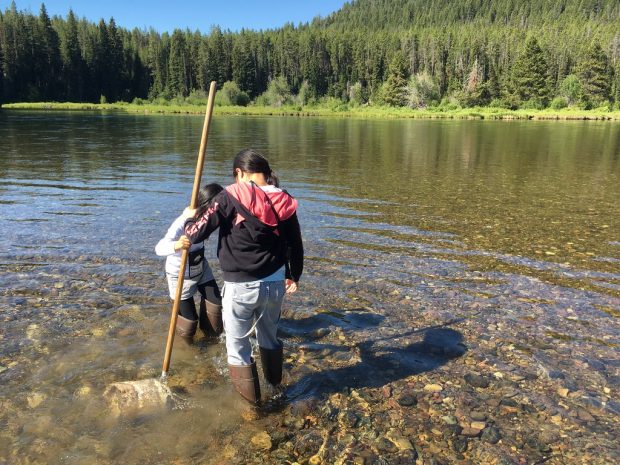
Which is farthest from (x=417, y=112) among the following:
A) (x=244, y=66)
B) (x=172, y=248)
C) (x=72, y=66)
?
(x=72, y=66)

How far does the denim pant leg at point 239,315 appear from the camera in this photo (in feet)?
15.7

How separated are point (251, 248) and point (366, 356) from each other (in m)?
3.00

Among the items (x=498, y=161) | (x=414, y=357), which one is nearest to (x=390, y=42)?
(x=498, y=161)

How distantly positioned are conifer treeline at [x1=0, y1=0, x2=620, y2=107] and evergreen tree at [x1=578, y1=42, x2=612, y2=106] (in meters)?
0.25

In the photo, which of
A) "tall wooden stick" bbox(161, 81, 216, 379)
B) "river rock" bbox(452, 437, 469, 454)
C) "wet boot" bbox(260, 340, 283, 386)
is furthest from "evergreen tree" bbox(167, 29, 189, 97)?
"river rock" bbox(452, 437, 469, 454)

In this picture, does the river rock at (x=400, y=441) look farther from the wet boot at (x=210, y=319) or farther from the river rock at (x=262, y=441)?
the wet boot at (x=210, y=319)

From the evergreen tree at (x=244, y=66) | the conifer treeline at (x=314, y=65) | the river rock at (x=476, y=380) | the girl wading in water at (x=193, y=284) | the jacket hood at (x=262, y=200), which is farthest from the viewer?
the evergreen tree at (x=244, y=66)

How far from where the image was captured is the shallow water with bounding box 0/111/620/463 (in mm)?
5289

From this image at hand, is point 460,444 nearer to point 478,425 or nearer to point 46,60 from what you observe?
point 478,425

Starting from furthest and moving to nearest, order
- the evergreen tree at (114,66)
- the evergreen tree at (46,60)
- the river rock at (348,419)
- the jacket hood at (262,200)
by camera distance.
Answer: the evergreen tree at (114,66), the evergreen tree at (46,60), the river rock at (348,419), the jacket hood at (262,200)

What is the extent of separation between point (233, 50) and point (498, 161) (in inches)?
6442

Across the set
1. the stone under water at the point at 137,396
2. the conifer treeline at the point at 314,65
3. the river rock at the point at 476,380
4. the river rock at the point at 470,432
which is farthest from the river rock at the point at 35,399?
the conifer treeline at the point at 314,65

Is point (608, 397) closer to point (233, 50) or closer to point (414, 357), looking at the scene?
point (414, 357)

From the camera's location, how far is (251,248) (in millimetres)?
4680
